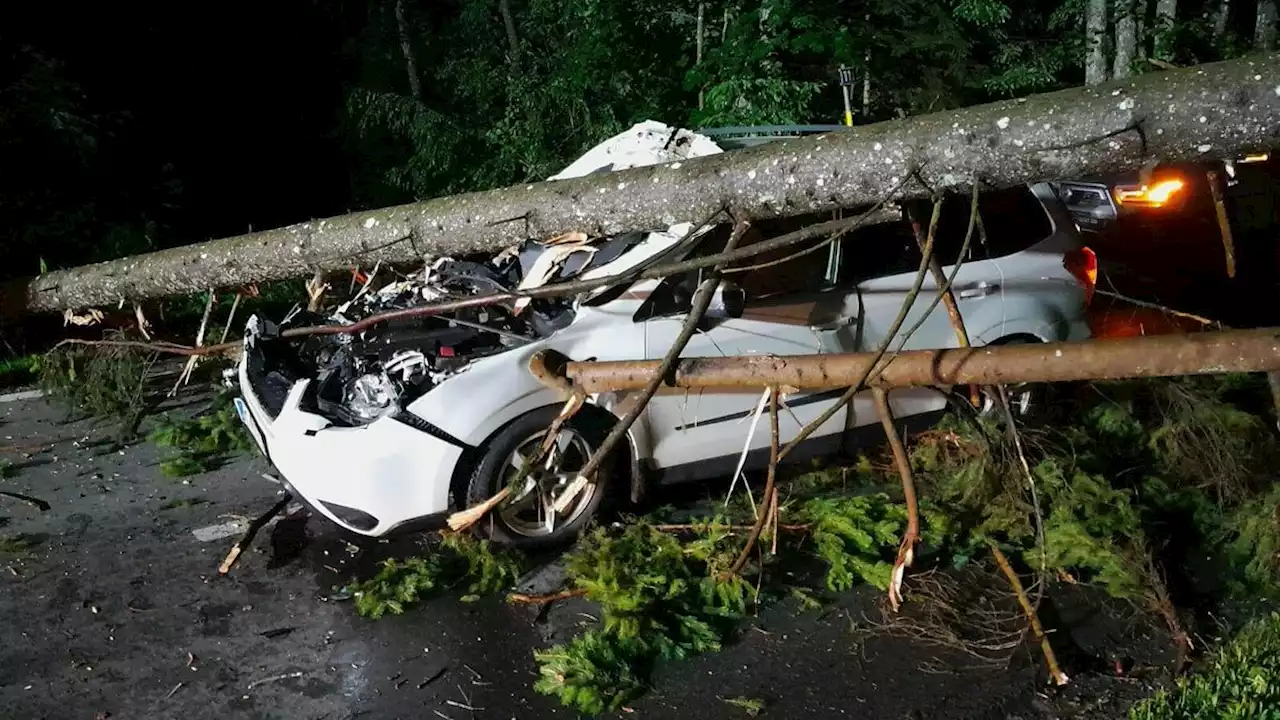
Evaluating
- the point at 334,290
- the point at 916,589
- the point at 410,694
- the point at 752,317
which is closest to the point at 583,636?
the point at 410,694

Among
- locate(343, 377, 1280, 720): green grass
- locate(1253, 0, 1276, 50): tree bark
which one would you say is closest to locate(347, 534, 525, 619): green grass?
locate(343, 377, 1280, 720): green grass

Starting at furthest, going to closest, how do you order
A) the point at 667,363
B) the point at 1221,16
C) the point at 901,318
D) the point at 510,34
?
the point at 1221,16 → the point at 510,34 → the point at 667,363 → the point at 901,318

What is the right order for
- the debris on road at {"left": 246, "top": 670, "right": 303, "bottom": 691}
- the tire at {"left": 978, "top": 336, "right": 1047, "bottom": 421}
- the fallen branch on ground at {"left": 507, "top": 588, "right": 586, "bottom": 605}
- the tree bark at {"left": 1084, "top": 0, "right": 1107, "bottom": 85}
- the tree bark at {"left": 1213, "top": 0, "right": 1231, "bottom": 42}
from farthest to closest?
the tree bark at {"left": 1213, "top": 0, "right": 1231, "bottom": 42}, the tree bark at {"left": 1084, "top": 0, "right": 1107, "bottom": 85}, the tire at {"left": 978, "top": 336, "right": 1047, "bottom": 421}, the fallen branch on ground at {"left": 507, "top": 588, "right": 586, "bottom": 605}, the debris on road at {"left": 246, "top": 670, "right": 303, "bottom": 691}

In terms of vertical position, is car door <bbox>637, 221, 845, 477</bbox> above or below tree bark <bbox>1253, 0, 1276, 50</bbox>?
below

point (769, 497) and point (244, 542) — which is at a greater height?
point (769, 497)

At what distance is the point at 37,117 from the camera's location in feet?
32.0

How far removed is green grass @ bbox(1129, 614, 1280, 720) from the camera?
3070mm

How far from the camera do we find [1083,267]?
538cm

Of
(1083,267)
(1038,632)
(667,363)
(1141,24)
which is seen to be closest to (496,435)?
(667,363)

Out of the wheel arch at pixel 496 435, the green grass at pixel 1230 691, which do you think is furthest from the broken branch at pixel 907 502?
the wheel arch at pixel 496 435

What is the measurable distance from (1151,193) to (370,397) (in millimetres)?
7347

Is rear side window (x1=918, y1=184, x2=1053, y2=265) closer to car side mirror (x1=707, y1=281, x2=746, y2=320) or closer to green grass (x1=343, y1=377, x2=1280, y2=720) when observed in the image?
green grass (x1=343, y1=377, x2=1280, y2=720)

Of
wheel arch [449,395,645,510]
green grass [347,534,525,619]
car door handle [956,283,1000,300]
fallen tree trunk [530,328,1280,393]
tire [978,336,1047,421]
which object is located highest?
car door handle [956,283,1000,300]

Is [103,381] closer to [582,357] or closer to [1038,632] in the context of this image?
[582,357]
